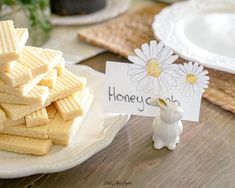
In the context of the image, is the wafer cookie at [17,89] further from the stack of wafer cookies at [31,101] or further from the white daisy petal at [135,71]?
the white daisy petal at [135,71]

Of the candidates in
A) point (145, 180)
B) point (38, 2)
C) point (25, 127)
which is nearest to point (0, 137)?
point (25, 127)

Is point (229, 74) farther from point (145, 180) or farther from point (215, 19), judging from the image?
point (145, 180)

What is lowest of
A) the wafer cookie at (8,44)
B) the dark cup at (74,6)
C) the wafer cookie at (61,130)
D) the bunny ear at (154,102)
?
the dark cup at (74,6)

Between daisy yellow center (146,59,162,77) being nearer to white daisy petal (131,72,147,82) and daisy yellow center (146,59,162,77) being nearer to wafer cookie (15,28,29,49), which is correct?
white daisy petal (131,72,147,82)

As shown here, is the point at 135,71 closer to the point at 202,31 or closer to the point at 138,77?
the point at 138,77

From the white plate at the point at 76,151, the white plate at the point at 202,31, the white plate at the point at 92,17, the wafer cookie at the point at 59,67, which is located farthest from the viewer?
the white plate at the point at 92,17

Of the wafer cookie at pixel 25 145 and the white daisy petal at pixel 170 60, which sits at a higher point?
the white daisy petal at pixel 170 60

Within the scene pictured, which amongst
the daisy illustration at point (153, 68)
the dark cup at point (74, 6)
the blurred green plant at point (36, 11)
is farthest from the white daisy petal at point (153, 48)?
the dark cup at point (74, 6)
